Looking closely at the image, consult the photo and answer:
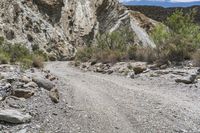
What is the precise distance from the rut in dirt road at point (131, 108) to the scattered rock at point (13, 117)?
726 mm

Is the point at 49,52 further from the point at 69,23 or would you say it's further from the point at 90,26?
the point at 90,26

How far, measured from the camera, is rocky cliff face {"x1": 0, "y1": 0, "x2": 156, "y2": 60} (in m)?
23.4

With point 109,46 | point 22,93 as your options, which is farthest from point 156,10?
point 22,93

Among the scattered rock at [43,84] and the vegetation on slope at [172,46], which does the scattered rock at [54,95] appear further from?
the vegetation on slope at [172,46]

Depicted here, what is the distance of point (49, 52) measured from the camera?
83.4 feet

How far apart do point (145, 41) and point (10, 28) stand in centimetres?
1244

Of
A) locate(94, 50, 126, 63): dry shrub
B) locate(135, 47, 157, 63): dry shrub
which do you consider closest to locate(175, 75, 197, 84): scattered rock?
locate(135, 47, 157, 63): dry shrub

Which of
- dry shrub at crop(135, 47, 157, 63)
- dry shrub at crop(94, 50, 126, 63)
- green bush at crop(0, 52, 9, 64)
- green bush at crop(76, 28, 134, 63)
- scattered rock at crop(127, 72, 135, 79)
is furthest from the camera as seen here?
green bush at crop(76, 28, 134, 63)

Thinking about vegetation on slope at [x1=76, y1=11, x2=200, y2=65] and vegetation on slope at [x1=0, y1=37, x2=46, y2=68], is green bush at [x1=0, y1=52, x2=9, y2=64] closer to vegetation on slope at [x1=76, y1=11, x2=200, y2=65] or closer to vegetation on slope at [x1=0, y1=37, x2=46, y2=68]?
vegetation on slope at [x1=0, y1=37, x2=46, y2=68]

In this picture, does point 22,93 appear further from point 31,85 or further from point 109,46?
point 109,46

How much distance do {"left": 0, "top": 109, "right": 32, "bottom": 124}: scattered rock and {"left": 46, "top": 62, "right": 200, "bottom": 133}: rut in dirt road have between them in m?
0.73

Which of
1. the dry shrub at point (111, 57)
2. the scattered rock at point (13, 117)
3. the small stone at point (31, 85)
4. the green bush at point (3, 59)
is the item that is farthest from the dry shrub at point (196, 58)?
the scattered rock at point (13, 117)

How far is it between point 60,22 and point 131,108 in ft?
66.6

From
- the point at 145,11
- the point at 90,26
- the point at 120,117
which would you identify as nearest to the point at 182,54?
the point at 120,117
